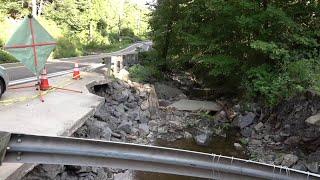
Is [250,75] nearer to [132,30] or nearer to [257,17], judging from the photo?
[257,17]

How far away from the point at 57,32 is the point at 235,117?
2933 centimetres

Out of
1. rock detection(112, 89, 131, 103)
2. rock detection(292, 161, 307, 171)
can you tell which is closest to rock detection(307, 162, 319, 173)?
rock detection(292, 161, 307, 171)

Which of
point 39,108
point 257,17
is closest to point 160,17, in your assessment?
point 257,17

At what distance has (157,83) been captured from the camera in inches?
838

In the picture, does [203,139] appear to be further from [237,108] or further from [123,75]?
[123,75]

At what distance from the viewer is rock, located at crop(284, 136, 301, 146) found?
38.8ft

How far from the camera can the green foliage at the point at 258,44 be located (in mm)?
14289

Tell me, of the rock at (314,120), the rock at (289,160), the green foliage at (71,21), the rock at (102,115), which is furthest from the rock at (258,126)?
the green foliage at (71,21)

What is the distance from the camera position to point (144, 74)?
21359mm

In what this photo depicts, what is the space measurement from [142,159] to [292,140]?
844cm

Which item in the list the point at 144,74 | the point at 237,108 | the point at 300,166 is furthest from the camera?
the point at 144,74

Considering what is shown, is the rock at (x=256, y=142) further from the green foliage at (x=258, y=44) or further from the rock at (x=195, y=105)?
the rock at (x=195, y=105)

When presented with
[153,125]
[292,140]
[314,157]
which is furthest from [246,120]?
[314,157]

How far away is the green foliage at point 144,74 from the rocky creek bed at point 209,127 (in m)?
2.60
